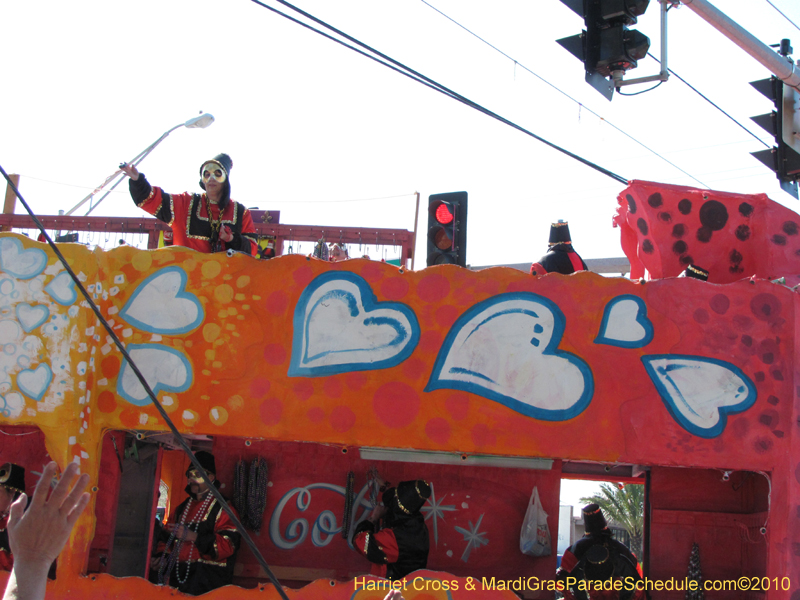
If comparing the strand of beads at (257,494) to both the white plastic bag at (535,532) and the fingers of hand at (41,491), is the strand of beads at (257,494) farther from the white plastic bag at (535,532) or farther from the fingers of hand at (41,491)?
the fingers of hand at (41,491)

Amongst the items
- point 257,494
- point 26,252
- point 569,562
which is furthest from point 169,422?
point 569,562

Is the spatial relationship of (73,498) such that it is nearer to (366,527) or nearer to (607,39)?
Result: (366,527)

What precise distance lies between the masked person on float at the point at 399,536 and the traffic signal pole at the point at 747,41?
15.8ft

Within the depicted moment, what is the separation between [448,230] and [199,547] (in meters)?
3.80

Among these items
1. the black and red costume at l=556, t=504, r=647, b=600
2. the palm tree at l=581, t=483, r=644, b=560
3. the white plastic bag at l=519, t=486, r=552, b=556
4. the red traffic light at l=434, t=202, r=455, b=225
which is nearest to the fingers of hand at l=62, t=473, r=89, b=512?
the red traffic light at l=434, t=202, r=455, b=225

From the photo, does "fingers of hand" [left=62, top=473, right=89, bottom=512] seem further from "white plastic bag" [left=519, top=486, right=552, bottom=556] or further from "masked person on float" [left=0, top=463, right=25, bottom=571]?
"white plastic bag" [left=519, top=486, right=552, bottom=556]

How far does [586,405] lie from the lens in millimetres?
6406

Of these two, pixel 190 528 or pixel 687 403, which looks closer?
pixel 687 403

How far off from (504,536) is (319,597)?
2452mm

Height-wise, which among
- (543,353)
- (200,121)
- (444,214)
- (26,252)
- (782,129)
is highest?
(200,121)

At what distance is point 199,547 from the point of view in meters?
7.48

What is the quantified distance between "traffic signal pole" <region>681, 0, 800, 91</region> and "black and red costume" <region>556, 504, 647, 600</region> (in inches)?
177

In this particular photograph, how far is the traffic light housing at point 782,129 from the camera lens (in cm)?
772

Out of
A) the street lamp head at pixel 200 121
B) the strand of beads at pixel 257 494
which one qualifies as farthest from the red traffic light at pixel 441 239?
the street lamp head at pixel 200 121
